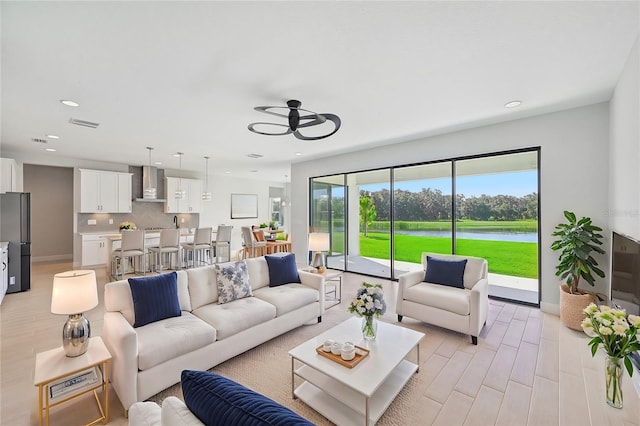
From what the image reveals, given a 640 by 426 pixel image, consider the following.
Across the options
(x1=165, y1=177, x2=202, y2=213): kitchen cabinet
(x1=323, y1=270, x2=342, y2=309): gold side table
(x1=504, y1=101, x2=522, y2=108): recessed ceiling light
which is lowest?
(x1=323, y1=270, x2=342, y2=309): gold side table

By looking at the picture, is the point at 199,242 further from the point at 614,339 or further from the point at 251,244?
the point at 614,339

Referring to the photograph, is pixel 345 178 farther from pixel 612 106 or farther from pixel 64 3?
pixel 64 3

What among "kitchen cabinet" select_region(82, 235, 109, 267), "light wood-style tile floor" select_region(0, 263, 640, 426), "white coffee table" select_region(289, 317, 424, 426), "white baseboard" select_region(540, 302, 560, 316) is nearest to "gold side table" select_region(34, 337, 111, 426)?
"light wood-style tile floor" select_region(0, 263, 640, 426)

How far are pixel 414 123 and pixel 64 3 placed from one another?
388 cm

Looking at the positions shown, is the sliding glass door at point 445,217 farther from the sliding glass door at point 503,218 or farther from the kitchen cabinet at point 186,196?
the kitchen cabinet at point 186,196

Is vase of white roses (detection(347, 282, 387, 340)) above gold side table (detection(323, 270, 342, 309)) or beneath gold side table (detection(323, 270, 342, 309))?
above

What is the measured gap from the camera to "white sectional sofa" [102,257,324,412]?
2.00 m

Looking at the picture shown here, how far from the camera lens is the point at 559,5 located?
180 centimetres

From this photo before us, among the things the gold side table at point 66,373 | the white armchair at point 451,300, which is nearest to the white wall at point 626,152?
the white armchair at point 451,300

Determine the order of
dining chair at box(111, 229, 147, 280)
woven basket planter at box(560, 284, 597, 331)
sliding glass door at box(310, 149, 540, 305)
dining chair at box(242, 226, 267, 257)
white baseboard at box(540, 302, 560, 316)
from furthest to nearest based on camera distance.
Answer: dining chair at box(242, 226, 267, 257) < dining chair at box(111, 229, 147, 280) < sliding glass door at box(310, 149, 540, 305) < white baseboard at box(540, 302, 560, 316) < woven basket planter at box(560, 284, 597, 331)

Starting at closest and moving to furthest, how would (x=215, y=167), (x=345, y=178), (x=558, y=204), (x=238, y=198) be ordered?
(x=558, y=204) < (x=345, y=178) < (x=215, y=167) < (x=238, y=198)

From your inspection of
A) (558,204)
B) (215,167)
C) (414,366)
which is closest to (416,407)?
(414,366)

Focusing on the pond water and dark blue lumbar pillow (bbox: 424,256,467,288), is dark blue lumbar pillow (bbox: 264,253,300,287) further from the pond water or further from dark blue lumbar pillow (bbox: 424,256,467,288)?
the pond water

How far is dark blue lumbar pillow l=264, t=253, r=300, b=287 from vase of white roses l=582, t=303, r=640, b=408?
2.89 meters
